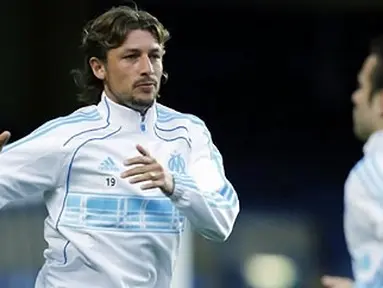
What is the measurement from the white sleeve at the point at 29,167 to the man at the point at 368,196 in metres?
1.11

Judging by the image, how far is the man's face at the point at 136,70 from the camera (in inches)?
207

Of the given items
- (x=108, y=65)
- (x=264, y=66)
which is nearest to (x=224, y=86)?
(x=264, y=66)

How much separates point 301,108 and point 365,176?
7.46m

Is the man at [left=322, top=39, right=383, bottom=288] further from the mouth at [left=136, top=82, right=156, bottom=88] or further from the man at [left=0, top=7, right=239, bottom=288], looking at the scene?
the mouth at [left=136, top=82, right=156, bottom=88]

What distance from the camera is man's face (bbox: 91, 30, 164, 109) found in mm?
5254

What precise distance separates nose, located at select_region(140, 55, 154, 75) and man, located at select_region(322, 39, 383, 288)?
2.78ft

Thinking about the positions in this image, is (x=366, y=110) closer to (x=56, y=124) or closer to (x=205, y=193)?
(x=205, y=193)

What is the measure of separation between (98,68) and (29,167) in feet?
1.59

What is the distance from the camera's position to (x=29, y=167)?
520 centimetres

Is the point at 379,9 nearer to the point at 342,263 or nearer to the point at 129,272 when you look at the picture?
the point at 342,263

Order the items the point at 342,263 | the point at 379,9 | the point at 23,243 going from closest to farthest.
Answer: the point at 23,243
the point at 342,263
the point at 379,9

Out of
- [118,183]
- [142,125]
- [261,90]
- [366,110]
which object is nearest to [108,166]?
[118,183]

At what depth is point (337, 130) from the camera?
12039 millimetres

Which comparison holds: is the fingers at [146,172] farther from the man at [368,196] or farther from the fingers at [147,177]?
the man at [368,196]
